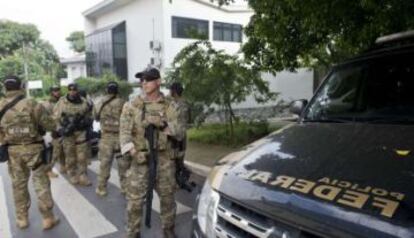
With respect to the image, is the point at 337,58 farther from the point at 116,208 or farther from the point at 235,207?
the point at 235,207

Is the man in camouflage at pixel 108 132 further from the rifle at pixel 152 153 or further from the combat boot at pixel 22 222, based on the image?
the rifle at pixel 152 153

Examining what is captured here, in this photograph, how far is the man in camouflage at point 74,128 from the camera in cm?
636

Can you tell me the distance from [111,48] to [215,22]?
848cm

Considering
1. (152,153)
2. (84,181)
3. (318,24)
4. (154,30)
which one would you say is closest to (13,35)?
(154,30)

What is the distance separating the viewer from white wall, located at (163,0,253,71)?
910 inches

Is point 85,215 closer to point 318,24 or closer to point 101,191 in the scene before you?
point 101,191

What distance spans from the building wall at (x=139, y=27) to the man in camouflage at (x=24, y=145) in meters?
19.3

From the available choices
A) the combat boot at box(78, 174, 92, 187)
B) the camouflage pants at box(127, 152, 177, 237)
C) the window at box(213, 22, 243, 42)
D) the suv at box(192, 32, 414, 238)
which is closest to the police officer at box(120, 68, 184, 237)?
the camouflage pants at box(127, 152, 177, 237)

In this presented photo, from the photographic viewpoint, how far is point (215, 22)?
25.4 m

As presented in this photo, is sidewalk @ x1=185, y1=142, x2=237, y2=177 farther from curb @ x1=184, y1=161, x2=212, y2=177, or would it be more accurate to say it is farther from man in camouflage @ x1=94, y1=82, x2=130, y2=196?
man in camouflage @ x1=94, y1=82, x2=130, y2=196

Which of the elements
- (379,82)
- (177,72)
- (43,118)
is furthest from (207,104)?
(379,82)

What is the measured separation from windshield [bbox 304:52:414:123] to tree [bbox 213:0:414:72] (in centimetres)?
140

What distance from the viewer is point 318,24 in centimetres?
509

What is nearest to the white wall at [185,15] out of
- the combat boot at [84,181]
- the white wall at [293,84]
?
the white wall at [293,84]
